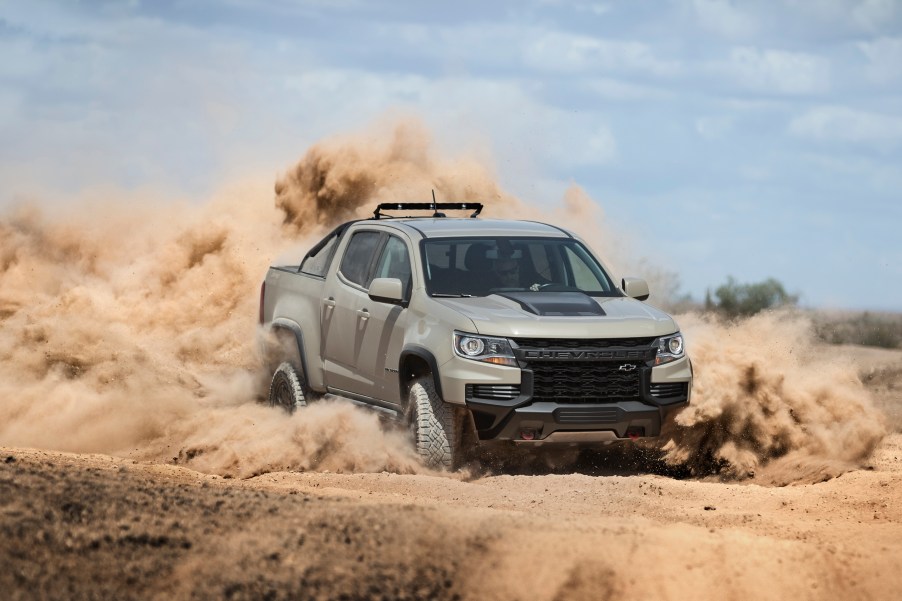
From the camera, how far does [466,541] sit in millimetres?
7395

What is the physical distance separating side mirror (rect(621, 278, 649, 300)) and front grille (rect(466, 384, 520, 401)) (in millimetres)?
1804

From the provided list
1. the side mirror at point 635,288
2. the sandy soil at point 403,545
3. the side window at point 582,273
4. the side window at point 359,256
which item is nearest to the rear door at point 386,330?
the side window at point 359,256

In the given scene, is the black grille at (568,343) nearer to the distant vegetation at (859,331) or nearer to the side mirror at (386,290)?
the side mirror at (386,290)

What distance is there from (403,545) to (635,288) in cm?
468

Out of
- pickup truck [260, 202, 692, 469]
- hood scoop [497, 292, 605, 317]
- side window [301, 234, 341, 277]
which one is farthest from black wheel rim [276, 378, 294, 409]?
hood scoop [497, 292, 605, 317]

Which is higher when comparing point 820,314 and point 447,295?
point 447,295

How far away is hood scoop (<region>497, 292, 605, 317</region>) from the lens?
1029 centimetres

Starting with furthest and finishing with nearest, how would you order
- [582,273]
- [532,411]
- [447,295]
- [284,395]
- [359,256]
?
1. [284,395]
2. [359,256]
3. [582,273]
4. [447,295]
5. [532,411]

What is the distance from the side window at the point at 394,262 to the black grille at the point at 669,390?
2187 mm

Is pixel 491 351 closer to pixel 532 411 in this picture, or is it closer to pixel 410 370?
pixel 532 411

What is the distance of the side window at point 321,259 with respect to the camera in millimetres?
12461

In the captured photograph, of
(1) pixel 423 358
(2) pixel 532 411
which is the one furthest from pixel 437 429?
(2) pixel 532 411

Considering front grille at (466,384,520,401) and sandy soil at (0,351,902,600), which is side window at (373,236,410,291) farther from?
sandy soil at (0,351,902,600)

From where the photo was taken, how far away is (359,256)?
1198cm
